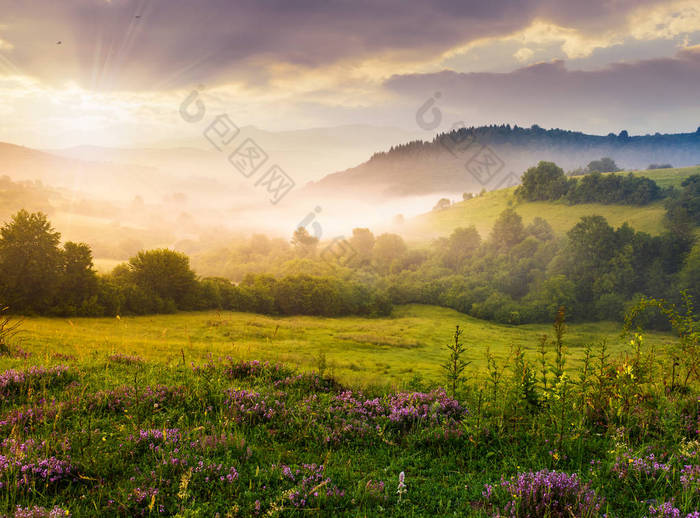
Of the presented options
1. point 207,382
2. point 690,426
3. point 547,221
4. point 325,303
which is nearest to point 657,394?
point 690,426

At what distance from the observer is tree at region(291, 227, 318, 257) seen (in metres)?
126

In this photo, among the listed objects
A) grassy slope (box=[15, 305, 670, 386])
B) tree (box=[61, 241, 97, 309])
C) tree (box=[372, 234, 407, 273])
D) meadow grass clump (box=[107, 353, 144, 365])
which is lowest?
grassy slope (box=[15, 305, 670, 386])

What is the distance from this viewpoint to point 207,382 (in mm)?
8109

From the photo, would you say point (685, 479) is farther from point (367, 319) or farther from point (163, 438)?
point (367, 319)

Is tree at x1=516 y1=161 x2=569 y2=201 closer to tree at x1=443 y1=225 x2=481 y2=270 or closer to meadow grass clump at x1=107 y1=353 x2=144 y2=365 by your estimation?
tree at x1=443 y1=225 x2=481 y2=270

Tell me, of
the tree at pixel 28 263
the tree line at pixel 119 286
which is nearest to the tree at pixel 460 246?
the tree line at pixel 119 286

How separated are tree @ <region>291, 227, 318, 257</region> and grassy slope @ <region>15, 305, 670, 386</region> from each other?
52.5 meters

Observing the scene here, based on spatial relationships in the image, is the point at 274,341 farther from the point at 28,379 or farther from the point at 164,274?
the point at 164,274

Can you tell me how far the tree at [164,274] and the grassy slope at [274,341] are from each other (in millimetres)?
5569

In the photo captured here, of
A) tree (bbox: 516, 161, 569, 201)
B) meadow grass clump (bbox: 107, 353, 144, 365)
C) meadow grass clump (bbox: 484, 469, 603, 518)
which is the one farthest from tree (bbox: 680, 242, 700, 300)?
meadow grass clump (bbox: 107, 353, 144, 365)

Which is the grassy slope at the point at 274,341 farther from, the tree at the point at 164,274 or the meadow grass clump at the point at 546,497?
the tree at the point at 164,274

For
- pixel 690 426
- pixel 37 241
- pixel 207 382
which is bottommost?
pixel 690 426

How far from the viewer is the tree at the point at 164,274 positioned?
170 ft

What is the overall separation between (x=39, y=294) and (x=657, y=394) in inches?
1844
